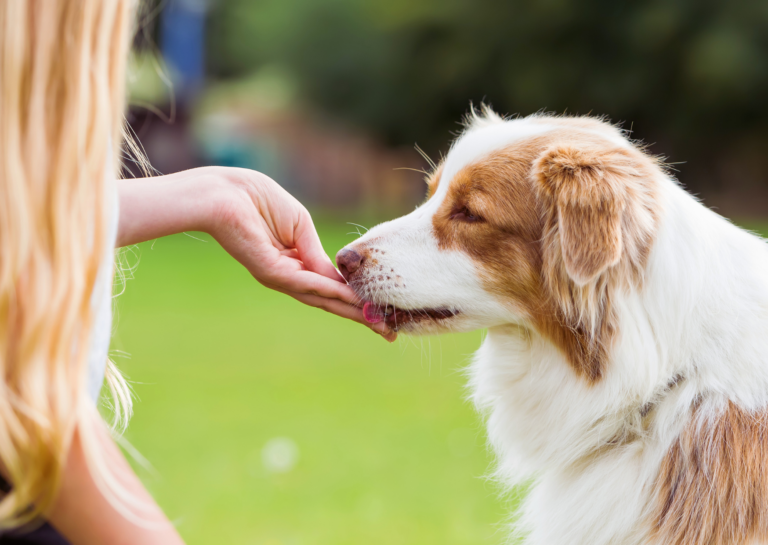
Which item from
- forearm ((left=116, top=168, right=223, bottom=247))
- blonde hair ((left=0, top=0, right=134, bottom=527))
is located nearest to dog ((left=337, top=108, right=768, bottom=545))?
forearm ((left=116, top=168, right=223, bottom=247))

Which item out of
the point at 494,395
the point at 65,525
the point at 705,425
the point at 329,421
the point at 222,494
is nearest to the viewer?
the point at 65,525

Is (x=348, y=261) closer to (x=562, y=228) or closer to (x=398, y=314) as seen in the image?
(x=398, y=314)

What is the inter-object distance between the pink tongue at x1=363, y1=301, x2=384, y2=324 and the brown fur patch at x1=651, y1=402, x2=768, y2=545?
1.01 metres

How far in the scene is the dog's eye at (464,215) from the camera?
8.50 feet

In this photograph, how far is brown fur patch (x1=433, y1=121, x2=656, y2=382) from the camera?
2238 mm

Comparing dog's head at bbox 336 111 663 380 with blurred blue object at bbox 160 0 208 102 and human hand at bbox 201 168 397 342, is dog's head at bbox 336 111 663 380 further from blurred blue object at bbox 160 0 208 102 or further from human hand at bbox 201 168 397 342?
blurred blue object at bbox 160 0 208 102

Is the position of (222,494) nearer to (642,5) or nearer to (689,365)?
(689,365)

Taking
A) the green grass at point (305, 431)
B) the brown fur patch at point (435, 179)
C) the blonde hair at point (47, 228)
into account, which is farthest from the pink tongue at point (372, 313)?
the blonde hair at point (47, 228)

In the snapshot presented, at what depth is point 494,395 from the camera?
9.00ft

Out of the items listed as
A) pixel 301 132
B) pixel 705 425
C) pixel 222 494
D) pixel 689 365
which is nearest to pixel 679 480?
pixel 705 425

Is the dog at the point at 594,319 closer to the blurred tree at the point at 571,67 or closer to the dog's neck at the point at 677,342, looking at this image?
the dog's neck at the point at 677,342

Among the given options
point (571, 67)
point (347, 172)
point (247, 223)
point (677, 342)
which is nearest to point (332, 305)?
point (247, 223)

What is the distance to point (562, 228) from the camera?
2297 mm

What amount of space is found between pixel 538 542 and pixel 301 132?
29158mm
